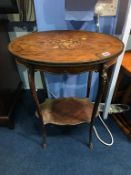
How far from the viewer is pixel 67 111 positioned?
1.36 meters

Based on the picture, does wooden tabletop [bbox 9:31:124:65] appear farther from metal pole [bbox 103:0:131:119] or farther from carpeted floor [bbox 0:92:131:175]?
carpeted floor [bbox 0:92:131:175]

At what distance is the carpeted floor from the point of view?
1163 millimetres

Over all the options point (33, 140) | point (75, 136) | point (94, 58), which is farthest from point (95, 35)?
point (33, 140)

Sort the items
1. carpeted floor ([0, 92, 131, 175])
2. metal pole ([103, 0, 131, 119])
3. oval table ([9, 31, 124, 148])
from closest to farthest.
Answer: oval table ([9, 31, 124, 148]), metal pole ([103, 0, 131, 119]), carpeted floor ([0, 92, 131, 175])

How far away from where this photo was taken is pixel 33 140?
4.45 feet

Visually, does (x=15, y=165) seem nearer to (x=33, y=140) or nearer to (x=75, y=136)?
(x=33, y=140)

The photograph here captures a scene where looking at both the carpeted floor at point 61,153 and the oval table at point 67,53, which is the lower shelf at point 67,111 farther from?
the carpeted floor at point 61,153

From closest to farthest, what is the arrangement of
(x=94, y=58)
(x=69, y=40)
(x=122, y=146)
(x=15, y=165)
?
(x=94, y=58) → (x=69, y=40) → (x=15, y=165) → (x=122, y=146)

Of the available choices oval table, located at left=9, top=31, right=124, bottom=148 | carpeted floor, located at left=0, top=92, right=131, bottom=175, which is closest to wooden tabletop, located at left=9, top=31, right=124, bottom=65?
oval table, located at left=9, top=31, right=124, bottom=148

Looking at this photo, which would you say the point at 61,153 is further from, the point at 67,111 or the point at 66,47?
the point at 66,47

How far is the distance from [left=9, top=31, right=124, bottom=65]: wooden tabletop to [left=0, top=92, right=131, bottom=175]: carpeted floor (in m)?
0.71

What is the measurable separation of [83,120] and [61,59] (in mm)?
556

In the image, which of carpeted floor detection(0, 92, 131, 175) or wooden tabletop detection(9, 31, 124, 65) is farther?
carpeted floor detection(0, 92, 131, 175)

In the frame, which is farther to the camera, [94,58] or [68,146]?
[68,146]
